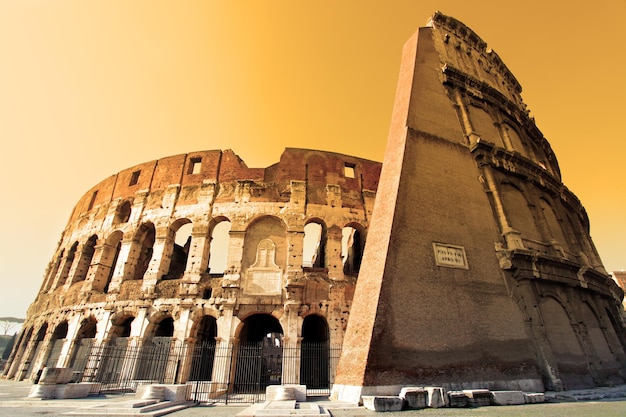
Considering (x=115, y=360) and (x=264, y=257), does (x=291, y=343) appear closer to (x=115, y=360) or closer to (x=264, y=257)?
(x=264, y=257)

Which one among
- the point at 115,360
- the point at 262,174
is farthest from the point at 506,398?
the point at 115,360

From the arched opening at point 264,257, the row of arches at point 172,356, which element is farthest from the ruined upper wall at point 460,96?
the row of arches at point 172,356

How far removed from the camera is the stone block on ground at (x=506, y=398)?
5727 mm

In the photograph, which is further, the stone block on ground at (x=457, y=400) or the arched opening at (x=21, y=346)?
the arched opening at (x=21, y=346)

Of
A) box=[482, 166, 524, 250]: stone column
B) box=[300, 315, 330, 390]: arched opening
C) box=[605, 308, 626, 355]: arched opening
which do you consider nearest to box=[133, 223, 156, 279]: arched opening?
box=[300, 315, 330, 390]: arched opening

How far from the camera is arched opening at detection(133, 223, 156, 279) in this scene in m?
14.5

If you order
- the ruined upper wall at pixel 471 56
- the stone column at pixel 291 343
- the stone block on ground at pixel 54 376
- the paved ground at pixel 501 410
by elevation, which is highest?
the ruined upper wall at pixel 471 56

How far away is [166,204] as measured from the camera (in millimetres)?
14656

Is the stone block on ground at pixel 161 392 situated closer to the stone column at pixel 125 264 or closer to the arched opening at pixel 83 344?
the arched opening at pixel 83 344

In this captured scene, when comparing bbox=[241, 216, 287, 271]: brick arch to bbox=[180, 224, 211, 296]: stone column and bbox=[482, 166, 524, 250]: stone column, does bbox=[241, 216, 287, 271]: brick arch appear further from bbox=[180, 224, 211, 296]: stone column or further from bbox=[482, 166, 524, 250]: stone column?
bbox=[482, 166, 524, 250]: stone column

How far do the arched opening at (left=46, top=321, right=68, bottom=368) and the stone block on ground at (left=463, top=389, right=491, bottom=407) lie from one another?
51.8ft

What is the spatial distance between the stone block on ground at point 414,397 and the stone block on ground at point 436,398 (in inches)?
3.0

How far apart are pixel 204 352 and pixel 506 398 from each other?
11.0m

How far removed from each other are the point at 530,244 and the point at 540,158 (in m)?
7.98
